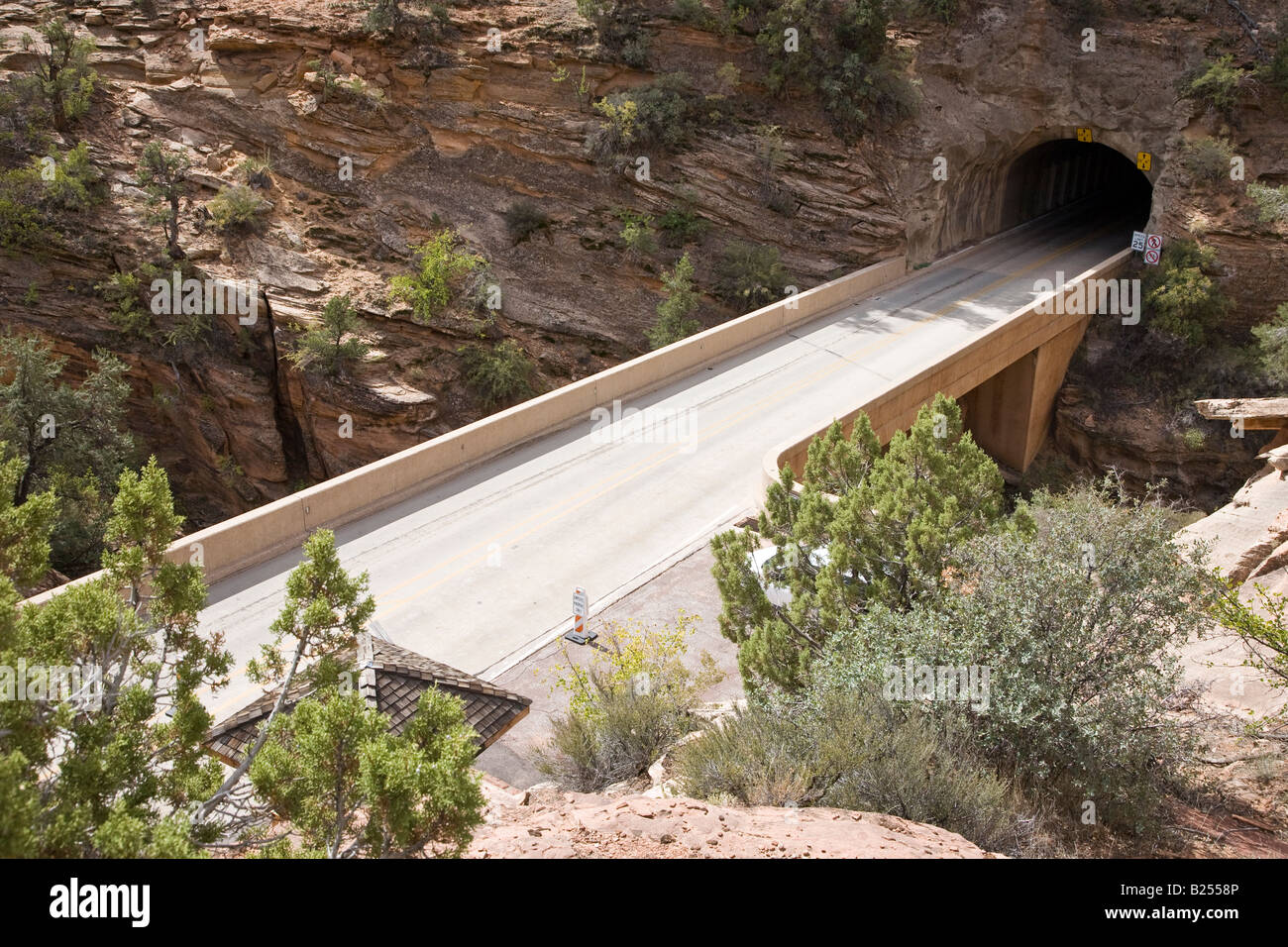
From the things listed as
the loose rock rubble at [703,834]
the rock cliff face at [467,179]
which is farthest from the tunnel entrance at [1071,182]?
the loose rock rubble at [703,834]

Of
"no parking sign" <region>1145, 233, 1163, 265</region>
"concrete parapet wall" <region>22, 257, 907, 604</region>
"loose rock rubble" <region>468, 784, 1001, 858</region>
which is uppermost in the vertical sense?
"no parking sign" <region>1145, 233, 1163, 265</region>

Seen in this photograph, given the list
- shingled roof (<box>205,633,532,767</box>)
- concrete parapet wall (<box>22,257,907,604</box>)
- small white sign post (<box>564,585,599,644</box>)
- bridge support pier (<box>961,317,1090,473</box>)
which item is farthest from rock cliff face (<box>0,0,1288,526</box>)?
shingled roof (<box>205,633,532,767</box>)

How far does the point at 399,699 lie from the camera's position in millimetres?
11867

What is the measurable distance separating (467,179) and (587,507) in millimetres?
17572

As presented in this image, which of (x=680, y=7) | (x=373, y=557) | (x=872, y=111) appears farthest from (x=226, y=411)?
(x=872, y=111)

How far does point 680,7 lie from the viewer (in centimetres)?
3600

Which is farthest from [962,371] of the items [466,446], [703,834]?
[703,834]

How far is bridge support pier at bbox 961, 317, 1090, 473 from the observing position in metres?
31.5

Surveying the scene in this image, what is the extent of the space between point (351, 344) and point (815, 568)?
1875cm

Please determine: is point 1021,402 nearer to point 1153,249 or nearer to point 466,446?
point 1153,249

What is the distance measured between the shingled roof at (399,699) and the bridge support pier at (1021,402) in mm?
23065

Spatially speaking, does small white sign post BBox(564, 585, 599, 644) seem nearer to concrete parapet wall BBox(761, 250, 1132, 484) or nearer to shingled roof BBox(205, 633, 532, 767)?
shingled roof BBox(205, 633, 532, 767)

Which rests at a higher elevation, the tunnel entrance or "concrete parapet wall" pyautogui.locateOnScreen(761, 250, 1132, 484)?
the tunnel entrance

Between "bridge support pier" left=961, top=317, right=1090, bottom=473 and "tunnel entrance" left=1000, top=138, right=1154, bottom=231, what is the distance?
30.8 feet
